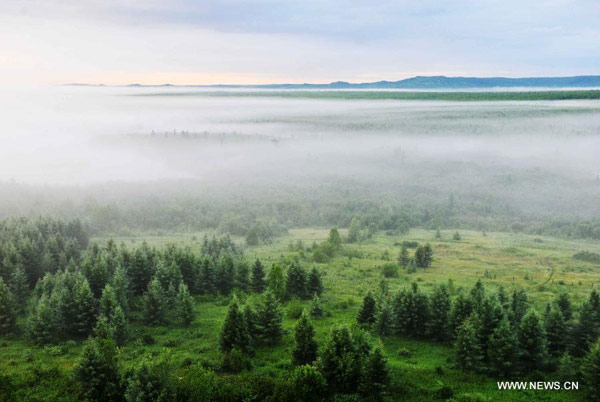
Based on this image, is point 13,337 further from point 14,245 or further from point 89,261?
point 14,245

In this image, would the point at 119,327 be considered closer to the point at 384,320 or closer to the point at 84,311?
the point at 84,311

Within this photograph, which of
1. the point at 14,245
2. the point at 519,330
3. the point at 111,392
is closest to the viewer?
the point at 111,392

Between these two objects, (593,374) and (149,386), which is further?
(593,374)

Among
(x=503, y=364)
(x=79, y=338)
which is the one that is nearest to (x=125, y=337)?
(x=79, y=338)

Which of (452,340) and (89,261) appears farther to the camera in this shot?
(89,261)

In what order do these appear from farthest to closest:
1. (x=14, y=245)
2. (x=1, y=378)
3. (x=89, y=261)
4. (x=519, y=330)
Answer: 1. (x=14, y=245)
2. (x=89, y=261)
3. (x=519, y=330)
4. (x=1, y=378)

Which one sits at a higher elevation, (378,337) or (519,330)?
(519,330)

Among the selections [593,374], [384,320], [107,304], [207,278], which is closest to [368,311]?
[384,320]
